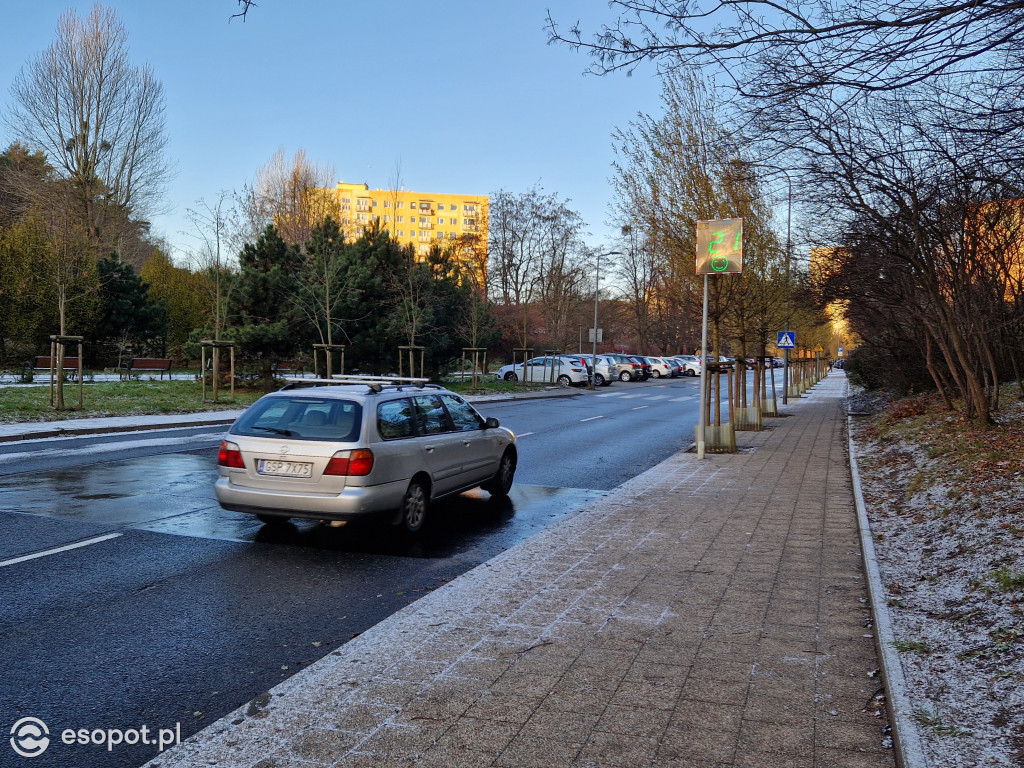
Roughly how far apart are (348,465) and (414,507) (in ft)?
3.29

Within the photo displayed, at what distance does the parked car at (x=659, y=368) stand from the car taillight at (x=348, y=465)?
2203 inches

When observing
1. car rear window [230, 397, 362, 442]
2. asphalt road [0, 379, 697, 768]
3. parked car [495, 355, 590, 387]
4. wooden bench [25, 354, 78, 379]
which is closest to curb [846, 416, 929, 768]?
asphalt road [0, 379, 697, 768]

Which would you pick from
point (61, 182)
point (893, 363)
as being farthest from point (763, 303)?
point (61, 182)

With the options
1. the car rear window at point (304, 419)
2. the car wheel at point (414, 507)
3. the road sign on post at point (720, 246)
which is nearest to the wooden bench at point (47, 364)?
the road sign on post at point (720, 246)

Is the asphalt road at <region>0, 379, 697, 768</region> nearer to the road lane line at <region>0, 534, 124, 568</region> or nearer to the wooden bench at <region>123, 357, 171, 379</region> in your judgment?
the road lane line at <region>0, 534, 124, 568</region>

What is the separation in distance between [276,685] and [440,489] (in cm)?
438

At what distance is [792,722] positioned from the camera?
148 inches

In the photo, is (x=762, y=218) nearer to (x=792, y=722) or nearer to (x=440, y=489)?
(x=440, y=489)

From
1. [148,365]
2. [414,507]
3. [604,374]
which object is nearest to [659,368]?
[604,374]

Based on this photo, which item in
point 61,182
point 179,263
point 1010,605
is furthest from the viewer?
point 179,263

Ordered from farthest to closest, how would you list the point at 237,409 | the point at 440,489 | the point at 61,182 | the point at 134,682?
1. the point at 61,182
2. the point at 237,409
3. the point at 440,489
4. the point at 134,682

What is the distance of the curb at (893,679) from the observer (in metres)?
3.34

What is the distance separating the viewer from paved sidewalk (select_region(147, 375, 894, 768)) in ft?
11.4

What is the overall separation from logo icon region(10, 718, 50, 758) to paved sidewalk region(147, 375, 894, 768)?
0.61 meters
